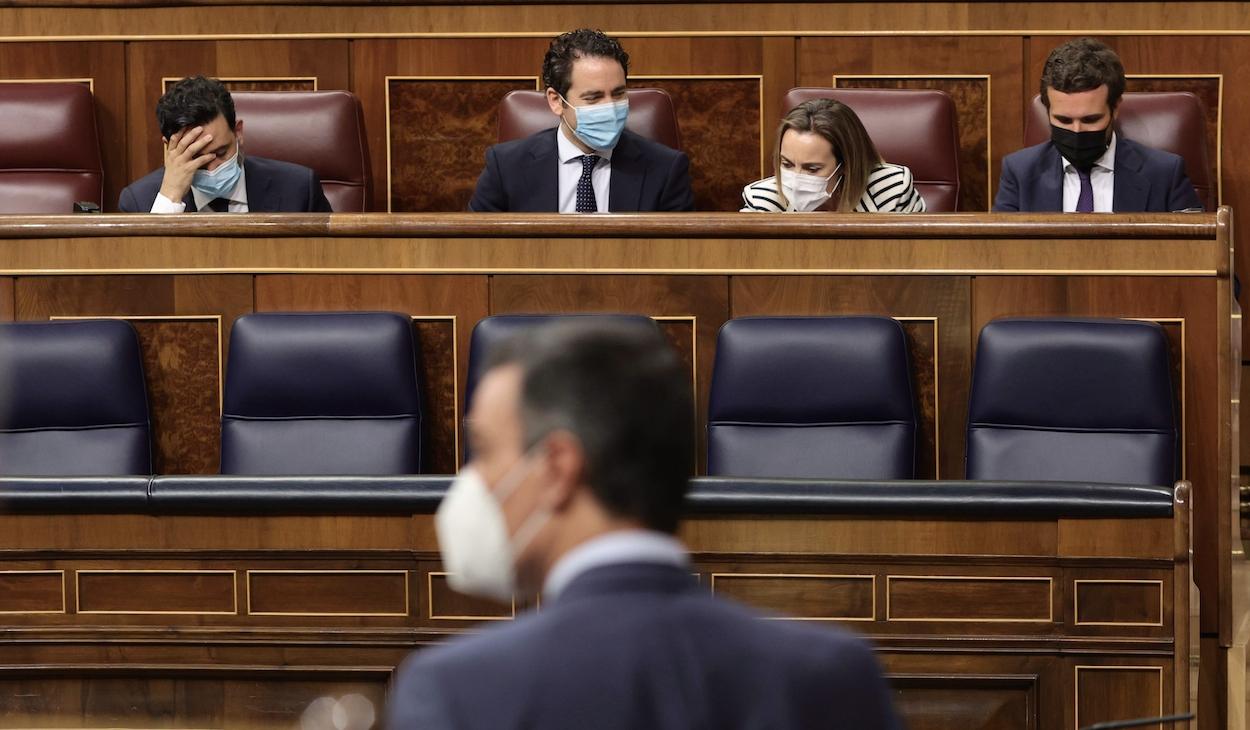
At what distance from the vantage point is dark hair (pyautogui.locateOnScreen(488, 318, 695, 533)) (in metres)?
0.49

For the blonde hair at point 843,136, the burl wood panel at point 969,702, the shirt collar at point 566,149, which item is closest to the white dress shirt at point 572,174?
the shirt collar at point 566,149

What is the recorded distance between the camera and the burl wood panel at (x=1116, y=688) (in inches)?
49.4

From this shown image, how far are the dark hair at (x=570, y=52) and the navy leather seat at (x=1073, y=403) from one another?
Result: 0.61 meters

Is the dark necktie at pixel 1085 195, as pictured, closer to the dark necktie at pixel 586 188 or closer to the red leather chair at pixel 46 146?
the dark necktie at pixel 586 188

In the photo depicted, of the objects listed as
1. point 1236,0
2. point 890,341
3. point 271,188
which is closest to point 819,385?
point 890,341

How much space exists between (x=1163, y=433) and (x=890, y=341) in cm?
25

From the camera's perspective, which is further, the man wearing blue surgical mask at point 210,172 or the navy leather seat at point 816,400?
the man wearing blue surgical mask at point 210,172

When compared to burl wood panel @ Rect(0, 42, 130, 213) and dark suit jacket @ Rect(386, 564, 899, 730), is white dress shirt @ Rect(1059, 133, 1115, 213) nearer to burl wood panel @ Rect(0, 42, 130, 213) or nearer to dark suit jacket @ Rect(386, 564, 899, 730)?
burl wood panel @ Rect(0, 42, 130, 213)

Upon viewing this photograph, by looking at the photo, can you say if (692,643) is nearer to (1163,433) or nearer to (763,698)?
(763,698)

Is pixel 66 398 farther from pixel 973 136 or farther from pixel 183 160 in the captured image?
pixel 973 136

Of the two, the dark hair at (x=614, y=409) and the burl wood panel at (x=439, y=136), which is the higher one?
the burl wood panel at (x=439, y=136)

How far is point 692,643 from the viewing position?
1.57 ft

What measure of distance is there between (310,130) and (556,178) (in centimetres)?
35

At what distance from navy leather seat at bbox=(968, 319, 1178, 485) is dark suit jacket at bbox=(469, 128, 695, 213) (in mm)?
504
